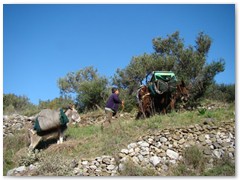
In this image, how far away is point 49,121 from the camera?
970cm

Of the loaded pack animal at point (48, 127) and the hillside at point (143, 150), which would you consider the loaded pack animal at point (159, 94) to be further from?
the loaded pack animal at point (48, 127)

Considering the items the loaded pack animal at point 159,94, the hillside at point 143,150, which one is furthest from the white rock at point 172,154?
the loaded pack animal at point 159,94

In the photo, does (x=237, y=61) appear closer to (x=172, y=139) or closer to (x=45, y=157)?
(x=172, y=139)

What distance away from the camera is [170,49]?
52.2 feet

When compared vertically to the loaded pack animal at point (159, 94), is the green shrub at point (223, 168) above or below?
below

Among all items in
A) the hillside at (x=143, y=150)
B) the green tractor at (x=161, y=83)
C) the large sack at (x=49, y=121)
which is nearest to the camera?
the hillside at (x=143, y=150)

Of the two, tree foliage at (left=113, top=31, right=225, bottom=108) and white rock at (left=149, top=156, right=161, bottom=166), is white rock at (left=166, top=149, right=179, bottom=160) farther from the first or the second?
tree foliage at (left=113, top=31, right=225, bottom=108)

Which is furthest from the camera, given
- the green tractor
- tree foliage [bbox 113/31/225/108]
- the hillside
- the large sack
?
tree foliage [bbox 113/31/225/108]

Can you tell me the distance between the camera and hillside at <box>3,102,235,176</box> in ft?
25.5

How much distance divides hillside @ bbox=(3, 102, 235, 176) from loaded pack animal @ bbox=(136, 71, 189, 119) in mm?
955

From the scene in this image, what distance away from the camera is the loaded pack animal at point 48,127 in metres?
9.67

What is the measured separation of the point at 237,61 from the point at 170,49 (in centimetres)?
777

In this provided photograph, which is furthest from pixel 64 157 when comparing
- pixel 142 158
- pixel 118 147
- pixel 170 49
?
pixel 170 49

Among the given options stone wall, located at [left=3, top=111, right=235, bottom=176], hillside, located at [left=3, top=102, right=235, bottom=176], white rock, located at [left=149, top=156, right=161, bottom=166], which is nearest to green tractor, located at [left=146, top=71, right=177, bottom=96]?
hillside, located at [left=3, top=102, right=235, bottom=176]
